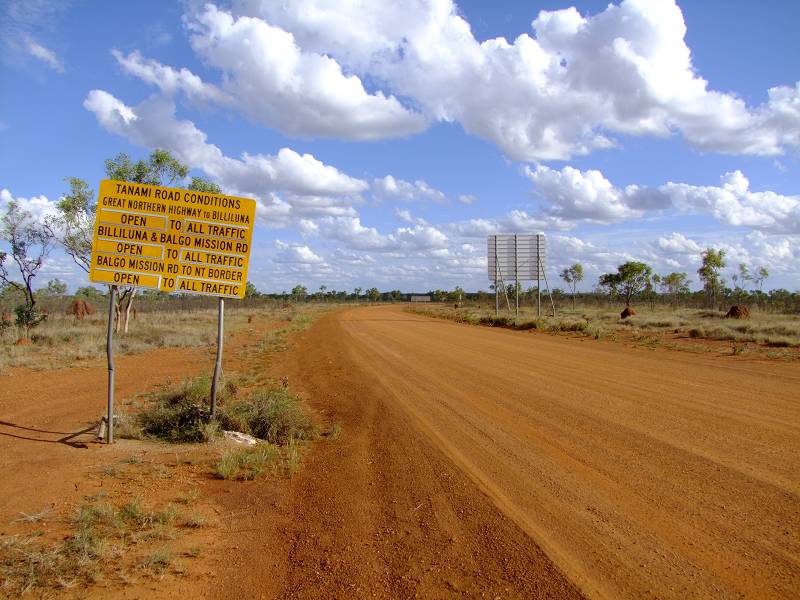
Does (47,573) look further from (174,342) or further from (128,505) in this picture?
(174,342)

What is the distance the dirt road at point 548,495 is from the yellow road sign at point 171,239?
283 cm

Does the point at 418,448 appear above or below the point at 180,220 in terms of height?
below

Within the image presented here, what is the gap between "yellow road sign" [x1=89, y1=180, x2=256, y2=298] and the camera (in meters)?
7.58

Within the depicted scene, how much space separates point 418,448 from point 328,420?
2419 mm

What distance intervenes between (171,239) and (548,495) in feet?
18.6

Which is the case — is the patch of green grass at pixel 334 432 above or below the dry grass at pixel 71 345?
below

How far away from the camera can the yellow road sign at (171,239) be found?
24.9ft

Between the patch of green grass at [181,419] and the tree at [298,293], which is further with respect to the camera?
the tree at [298,293]

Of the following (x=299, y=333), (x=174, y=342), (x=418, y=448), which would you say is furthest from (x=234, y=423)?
(x=299, y=333)

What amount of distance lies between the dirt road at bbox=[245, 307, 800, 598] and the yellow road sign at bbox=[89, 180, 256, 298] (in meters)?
2.83

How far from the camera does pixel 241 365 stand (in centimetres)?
1641

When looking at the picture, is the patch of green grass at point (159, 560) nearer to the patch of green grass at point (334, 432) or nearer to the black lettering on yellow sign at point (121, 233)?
the patch of green grass at point (334, 432)

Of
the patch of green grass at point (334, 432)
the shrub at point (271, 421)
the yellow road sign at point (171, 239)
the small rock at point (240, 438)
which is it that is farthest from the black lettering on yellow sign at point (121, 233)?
the patch of green grass at point (334, 432)

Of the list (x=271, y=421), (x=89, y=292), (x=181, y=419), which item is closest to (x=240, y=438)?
(x=271, y=421)
